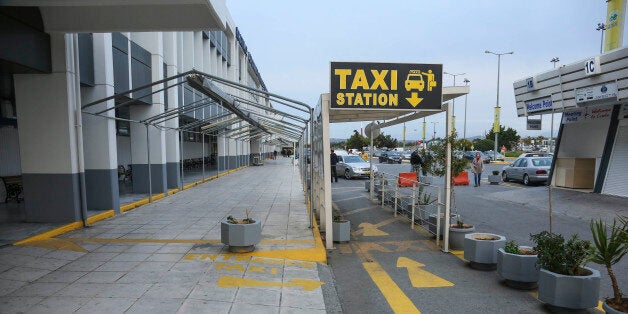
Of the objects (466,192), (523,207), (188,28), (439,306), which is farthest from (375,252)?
(466,192)

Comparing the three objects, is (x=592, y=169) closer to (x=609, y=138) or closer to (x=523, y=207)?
(x=609, y=138)

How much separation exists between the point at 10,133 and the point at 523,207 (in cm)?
1646

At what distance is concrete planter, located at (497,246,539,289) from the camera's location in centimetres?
504

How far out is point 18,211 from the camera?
9.47 metres

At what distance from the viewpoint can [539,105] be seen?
14.6 metres

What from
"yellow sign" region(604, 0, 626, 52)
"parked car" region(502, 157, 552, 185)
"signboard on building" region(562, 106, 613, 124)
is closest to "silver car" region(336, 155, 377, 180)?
"parked car" region(502, 157, 552, 185)

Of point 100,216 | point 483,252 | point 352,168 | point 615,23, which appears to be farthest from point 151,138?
point 615,23

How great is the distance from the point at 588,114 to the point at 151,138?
1624 centimetres

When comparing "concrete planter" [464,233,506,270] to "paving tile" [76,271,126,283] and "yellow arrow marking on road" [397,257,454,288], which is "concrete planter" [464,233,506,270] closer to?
"yellow arrow marking on road" [397,257,454,288]

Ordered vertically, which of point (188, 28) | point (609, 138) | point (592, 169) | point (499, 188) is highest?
point (188, 28)

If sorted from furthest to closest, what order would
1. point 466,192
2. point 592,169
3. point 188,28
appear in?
point 466,192 → point 592,169 → point 188,28

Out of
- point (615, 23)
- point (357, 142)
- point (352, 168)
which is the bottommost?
point (352, 168)

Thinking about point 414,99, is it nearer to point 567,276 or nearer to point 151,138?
point 567,276

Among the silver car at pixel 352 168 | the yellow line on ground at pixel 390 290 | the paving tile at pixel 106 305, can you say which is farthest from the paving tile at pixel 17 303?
the silver car at pixel 352 168
